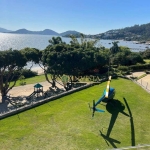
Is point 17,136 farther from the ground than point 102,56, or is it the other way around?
point 102,56

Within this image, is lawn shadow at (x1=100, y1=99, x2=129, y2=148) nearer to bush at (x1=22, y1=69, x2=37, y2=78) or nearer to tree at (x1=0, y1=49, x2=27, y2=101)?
tree at (x1=0, y1=49, x2=27, y2=101)

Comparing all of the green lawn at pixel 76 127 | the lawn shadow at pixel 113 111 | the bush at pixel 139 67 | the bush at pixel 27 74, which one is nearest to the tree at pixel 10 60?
the green lawn at pixel 76 127

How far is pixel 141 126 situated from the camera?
13945mm

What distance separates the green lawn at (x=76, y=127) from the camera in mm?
11523

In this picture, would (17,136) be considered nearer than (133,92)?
Yes

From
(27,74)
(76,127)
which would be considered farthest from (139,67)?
(76,127)

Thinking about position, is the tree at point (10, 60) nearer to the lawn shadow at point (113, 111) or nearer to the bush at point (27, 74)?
the lawn shadow at point (113, 111)

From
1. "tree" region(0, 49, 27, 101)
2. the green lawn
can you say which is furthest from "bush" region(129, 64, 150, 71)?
"tree" region(0, 49, 27, 101)

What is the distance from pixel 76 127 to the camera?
536 inches

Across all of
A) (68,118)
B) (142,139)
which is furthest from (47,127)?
(142,139)

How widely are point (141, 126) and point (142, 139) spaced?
6.38 ft

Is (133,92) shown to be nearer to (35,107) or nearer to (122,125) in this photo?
(122,125)

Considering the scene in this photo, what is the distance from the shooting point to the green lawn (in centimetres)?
1152

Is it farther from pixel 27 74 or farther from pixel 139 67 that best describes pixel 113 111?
pixel 27 74
